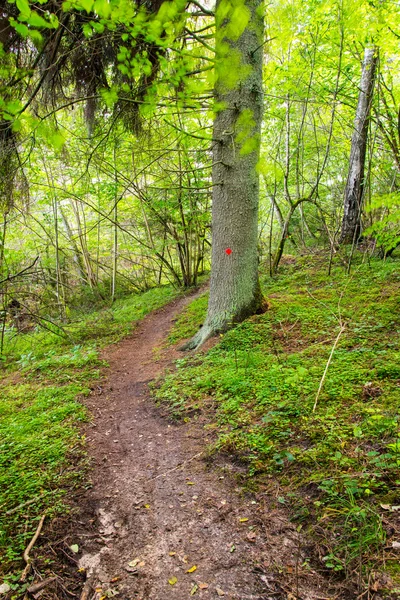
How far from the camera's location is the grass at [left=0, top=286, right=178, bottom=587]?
202 centimetres

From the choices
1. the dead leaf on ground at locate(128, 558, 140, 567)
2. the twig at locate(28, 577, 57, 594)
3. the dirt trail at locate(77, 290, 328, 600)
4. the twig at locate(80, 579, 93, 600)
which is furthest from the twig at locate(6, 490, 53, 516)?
the dead leaf on ground at locate(128, 558, 140, 567)

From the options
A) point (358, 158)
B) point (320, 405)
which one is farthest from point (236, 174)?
point (358, 158)

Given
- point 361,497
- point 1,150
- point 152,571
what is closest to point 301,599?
point 361,497

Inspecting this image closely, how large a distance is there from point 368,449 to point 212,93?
15.3 ft

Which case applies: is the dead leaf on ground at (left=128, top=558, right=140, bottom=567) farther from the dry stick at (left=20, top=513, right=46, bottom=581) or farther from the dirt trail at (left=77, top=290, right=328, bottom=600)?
the dry stick at (left=20, top=513, right=46, bottom=581)

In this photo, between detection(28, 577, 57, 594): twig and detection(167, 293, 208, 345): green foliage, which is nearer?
detection(28, 577, 57, 594): twig

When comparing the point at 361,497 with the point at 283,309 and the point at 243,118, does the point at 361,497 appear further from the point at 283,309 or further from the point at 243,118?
the point at 243,118

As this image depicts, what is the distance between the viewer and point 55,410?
3643 millimetres

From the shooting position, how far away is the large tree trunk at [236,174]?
4.17 metres

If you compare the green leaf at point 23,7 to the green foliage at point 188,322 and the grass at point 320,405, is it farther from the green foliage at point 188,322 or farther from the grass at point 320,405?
the green foliage at point 188,322

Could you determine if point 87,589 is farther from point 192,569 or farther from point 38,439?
point 38,439

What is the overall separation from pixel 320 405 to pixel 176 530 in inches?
55.8

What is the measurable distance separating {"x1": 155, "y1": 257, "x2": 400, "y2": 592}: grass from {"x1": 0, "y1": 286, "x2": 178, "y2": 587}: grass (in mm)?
1118

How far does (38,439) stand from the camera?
2957mm
